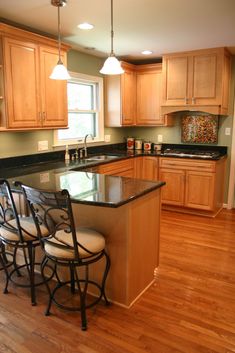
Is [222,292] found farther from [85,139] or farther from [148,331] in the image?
[85,139]

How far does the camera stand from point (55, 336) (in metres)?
1.99

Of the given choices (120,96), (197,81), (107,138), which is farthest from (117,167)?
(197,81)

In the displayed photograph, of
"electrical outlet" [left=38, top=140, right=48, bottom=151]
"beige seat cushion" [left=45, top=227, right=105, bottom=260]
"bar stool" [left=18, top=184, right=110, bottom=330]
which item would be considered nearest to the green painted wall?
"electrical outlet" [left=38, top=140, right=48, bottom=151]

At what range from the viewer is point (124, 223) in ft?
7.10

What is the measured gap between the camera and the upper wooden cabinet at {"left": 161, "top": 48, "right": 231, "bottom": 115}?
4.15 meters

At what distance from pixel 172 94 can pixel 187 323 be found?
3.34m

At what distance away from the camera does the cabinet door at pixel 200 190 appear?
4314mm

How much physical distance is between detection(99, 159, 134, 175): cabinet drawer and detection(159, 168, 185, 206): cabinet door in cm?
52

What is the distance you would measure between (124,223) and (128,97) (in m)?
3.19

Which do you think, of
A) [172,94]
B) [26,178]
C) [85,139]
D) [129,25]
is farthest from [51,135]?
[172,94]

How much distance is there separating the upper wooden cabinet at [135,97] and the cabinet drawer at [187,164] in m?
0.70

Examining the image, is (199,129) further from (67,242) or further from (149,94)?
(67,242)

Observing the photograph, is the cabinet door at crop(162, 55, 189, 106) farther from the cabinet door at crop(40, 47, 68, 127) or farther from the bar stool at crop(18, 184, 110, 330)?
the bar stool at crop(18, 184, 110, 330)

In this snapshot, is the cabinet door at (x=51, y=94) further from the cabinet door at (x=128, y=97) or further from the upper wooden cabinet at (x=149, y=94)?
the upper wooden cabinet at (x=149, y=94)
